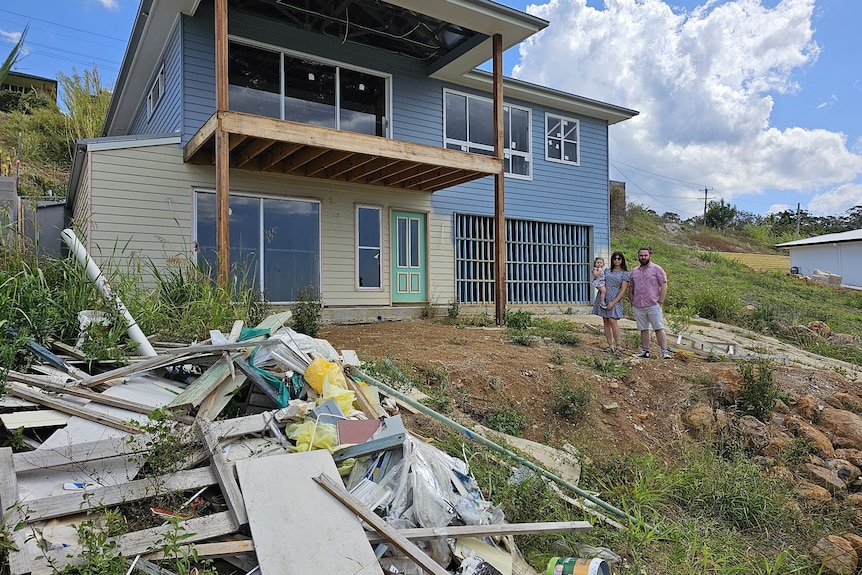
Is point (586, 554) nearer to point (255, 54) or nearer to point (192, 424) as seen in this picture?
point (192, 424)

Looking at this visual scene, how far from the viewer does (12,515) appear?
2477 mm

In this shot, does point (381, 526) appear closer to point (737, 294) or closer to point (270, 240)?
point (270, 240)

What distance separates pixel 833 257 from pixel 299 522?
107ft

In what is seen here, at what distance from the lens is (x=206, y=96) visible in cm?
905

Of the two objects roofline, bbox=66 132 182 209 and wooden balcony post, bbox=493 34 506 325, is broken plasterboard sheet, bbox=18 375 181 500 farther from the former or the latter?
wooden balcony post, bbox=493 34 506 325

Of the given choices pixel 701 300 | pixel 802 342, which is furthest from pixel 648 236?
pixel 802 342

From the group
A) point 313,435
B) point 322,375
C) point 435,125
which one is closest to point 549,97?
point 435,125

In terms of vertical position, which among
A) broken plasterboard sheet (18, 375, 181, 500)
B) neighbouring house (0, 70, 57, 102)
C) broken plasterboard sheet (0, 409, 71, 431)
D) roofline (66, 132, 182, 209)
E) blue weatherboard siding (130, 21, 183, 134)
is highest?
neighbouring house (0, 70, 57, 102)

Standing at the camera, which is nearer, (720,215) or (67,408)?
(67,408)

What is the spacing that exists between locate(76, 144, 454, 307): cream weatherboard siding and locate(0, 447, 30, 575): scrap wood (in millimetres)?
4889

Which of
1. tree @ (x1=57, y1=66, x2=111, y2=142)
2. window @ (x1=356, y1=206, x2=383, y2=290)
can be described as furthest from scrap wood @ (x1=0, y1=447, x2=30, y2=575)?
tree @ (x1=57, y1=66, x2=111, y2=142)

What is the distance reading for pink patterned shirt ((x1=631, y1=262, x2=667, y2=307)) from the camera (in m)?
7.54

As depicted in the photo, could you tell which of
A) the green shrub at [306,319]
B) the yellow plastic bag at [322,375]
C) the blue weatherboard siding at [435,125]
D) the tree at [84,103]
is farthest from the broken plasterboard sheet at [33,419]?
the tree at [84,103]

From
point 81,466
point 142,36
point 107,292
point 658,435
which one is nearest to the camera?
point 81,466
